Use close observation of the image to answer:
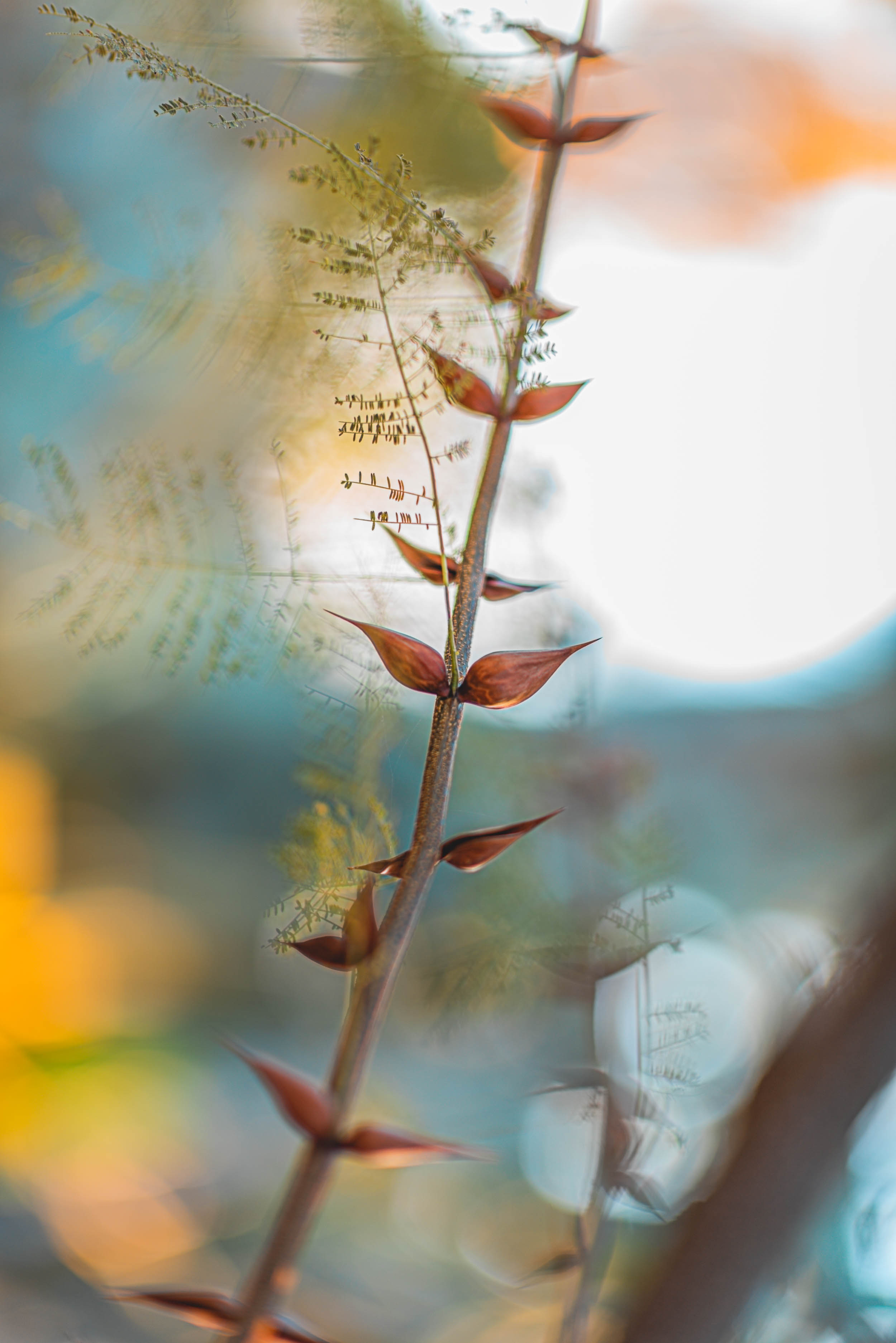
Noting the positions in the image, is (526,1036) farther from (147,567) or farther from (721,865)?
(147,567)

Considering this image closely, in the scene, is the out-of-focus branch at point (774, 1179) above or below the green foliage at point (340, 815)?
below

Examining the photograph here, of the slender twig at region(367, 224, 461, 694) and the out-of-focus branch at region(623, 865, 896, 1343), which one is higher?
the slender twig at region(367, 224, 461, 694)

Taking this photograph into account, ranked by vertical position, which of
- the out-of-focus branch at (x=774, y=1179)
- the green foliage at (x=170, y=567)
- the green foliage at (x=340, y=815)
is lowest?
the out-of-focus branch at (x=774, y=1179)

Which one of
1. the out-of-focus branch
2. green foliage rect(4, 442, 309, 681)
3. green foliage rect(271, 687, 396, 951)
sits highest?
green foliage rect(4, 442, 309, 681)

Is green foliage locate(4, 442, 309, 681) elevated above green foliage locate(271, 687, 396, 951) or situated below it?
above

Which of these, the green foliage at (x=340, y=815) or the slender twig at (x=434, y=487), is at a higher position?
the slender twig at (x=434, y=487)
